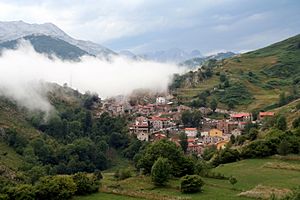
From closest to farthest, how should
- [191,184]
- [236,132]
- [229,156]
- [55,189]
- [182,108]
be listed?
1. [55,189]
2. [191,184]
3. [229,156]
4. [236,132]
5. [182,108]

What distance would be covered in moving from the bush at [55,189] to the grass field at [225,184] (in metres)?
1.83

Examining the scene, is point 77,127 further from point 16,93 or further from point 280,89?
point 280,89

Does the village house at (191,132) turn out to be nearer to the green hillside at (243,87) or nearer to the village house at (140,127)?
the village house at (140,127)

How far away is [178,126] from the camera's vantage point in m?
143

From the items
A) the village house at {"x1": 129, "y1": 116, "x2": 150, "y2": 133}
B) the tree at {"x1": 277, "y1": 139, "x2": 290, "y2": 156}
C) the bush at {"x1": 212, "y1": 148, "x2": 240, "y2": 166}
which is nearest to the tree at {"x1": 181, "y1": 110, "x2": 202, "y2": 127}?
the village house at {"x1": 129, "y1": 116, "x2": 150, "y2": 133}

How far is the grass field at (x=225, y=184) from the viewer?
4934 centimetres

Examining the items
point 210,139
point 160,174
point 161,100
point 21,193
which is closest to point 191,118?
point 210,139

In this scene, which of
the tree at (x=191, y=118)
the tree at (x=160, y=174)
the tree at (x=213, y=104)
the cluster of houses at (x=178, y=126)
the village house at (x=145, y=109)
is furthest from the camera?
the village house at (x=145, y=109)

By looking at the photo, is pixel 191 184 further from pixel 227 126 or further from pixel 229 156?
pixel 227 126

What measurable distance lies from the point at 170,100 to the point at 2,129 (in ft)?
245

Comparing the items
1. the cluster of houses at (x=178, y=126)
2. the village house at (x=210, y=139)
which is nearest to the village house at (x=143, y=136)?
the cluster of houses at (x=178, y=126)

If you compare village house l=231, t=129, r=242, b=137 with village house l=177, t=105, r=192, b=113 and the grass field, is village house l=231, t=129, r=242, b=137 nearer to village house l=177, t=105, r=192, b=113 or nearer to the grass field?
village house l=177, t=105, r=192, b=113

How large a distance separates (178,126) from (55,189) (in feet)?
319

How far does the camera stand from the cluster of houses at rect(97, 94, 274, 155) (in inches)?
4882
